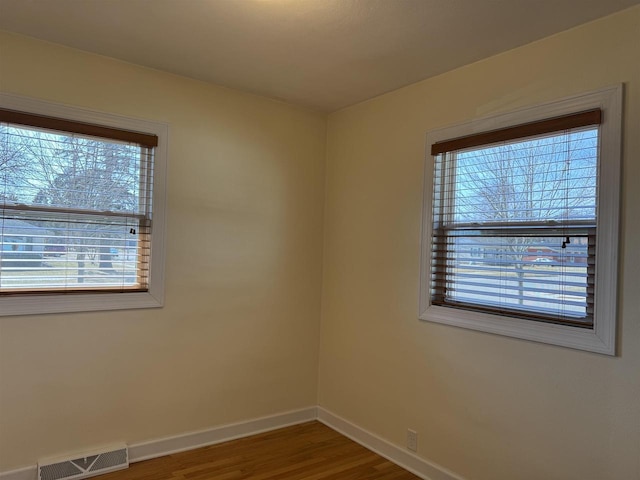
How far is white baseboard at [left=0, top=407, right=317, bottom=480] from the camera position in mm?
2719

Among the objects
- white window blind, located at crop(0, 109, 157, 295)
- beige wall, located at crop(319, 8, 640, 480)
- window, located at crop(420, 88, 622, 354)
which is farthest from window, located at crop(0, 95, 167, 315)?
window, located at crop(420, 88, 622, 354)

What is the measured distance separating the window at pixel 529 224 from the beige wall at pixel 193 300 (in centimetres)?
119

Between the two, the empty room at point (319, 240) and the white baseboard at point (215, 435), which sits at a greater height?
the empty room at point (319, 240)

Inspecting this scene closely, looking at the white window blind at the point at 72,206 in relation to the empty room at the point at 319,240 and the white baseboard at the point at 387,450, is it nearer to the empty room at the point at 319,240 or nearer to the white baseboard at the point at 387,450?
the empty room at the point at 319,240

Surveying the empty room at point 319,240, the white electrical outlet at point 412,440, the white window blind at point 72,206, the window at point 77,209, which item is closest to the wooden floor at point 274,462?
the empty room at point 319,240

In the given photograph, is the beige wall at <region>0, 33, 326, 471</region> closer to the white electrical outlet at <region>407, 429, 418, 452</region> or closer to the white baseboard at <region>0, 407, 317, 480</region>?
the white baseboard at <region>0, 407, 317, 480</region>

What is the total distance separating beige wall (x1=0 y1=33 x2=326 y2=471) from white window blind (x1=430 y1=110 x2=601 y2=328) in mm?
1251

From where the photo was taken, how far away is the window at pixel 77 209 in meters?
2.69

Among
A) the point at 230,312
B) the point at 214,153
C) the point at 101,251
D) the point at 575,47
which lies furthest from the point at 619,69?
the point at 101,251

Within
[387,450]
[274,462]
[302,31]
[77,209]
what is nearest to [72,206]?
[77,209]

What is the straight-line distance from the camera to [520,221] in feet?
8.48

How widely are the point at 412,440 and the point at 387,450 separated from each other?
0.25 m

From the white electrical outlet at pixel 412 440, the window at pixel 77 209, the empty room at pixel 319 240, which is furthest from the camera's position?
the white electrical outlet at pixel 412 440

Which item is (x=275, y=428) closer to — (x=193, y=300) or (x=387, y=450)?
(x=387, y=450)
